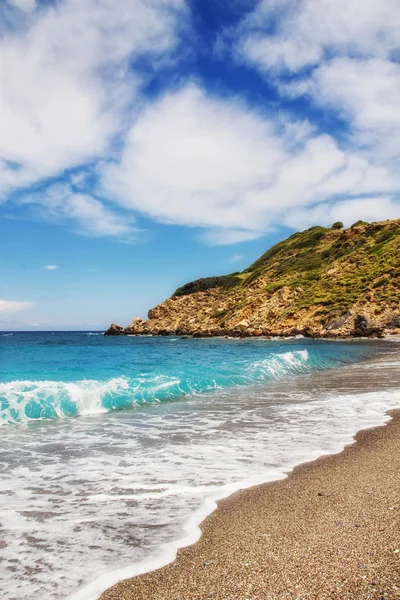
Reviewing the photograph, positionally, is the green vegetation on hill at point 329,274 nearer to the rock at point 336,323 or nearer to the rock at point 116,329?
the rock at point 336,323

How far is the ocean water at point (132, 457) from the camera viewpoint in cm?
361

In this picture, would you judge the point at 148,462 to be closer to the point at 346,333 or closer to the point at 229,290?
the point at 346,333

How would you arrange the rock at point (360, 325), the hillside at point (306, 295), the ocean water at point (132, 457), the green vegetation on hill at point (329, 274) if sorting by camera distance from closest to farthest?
the ocean water at point (132, 457), the rock at point (360, 325), the hillside at point (306, 295), the green vegetation on hill at point (329, 274)

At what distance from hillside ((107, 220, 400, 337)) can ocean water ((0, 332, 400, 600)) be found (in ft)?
153

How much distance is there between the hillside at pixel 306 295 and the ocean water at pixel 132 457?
46.7 meters

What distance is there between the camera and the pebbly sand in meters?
2.75

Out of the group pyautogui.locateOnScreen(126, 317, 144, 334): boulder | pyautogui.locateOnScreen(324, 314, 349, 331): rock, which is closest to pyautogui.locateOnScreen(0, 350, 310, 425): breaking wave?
pyautogui.locateOnScreen(324, 314, 349, 331): rock

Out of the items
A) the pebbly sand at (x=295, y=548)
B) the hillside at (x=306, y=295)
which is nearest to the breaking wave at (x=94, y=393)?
the pebbly sand at (x=295, y=548)

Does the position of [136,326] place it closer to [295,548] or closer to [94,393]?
[94,393]

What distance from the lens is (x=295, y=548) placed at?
334 cm

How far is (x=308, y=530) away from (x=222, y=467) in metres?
2.61

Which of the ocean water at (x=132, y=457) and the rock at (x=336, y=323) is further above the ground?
the rock at (x=336, y=323)

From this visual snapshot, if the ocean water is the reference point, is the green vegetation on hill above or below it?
above

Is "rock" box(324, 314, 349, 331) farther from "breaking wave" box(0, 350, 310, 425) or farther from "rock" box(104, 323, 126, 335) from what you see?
"rock" box(104, 323, 126, 335)
